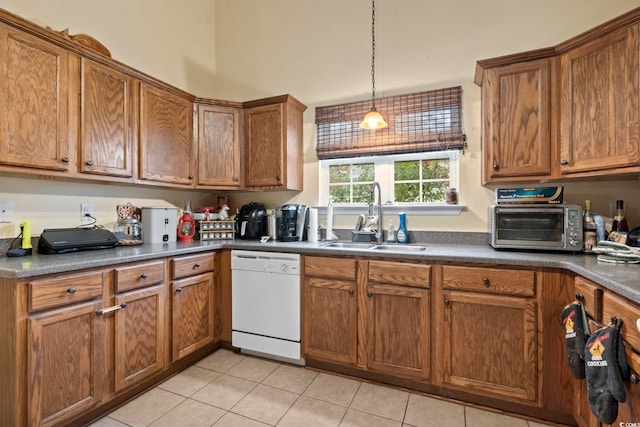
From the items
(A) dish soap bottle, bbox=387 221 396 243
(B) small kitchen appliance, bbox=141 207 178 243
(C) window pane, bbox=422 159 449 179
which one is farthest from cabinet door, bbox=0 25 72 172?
(C) window pane, bbox=422 159 449 179

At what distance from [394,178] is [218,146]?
1.61 m

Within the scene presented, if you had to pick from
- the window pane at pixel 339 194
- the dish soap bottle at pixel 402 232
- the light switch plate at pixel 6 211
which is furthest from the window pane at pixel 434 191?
the light switch plate at pixel 6 211

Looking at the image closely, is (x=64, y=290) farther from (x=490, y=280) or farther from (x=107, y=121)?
(x=490, y=280)

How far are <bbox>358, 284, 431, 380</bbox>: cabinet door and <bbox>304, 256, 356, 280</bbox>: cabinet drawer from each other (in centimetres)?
17

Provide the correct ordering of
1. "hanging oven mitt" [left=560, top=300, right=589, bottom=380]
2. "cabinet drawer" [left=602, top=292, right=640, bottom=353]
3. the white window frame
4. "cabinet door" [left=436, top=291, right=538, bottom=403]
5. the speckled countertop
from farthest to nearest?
the white window frame → "cabinet door" [left=436, top=291, right=538, bottom=403] → "hanging oven mitt" [left=560, top=300, right=589, bottom=380] → the speckled countertop → "cabinet drawer" [left=602, top=292, right=640, bottom=353]

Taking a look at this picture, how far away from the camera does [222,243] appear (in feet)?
8.14

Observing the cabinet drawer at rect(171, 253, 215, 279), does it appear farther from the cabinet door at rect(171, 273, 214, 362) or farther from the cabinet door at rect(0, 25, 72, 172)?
the cabinet door at rect(0, 25, 72, 172)

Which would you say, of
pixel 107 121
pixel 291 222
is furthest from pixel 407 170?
pixel 107 121

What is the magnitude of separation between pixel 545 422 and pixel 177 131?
3.18 meters

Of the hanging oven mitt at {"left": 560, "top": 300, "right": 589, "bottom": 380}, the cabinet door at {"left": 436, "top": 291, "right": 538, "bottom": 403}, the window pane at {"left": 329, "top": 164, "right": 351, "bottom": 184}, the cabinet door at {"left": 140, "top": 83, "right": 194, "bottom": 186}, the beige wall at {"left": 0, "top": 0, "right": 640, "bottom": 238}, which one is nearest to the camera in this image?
the hanging oven mitt at {"left": 560, "top": 300, "right": 589, "bottom": 380}

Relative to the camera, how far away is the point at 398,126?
2545 mm

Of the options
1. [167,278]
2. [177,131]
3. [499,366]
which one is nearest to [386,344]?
[499,366]

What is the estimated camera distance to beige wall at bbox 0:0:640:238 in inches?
81.1

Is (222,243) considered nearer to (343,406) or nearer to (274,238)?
(274,238)
